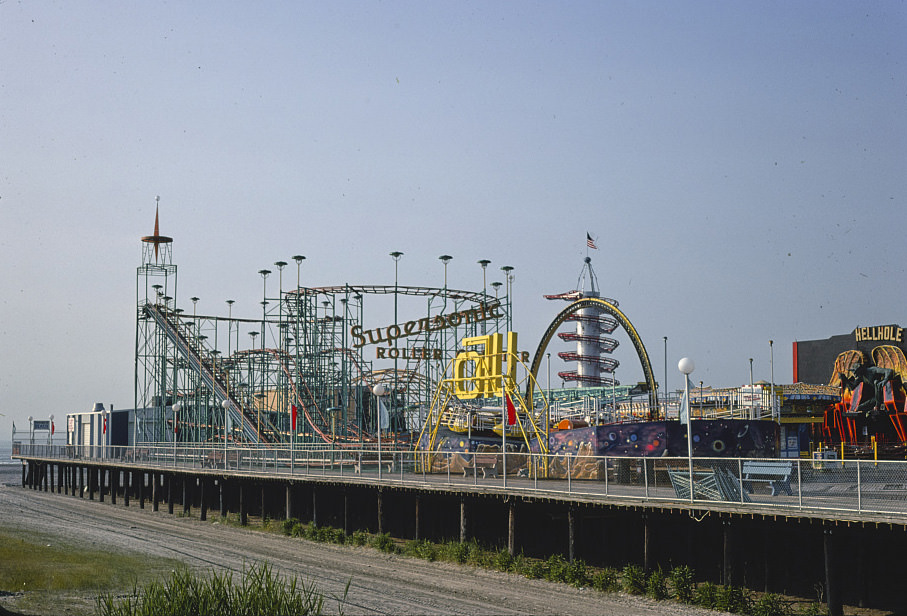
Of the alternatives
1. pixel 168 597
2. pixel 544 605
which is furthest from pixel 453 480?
pixel 168 597

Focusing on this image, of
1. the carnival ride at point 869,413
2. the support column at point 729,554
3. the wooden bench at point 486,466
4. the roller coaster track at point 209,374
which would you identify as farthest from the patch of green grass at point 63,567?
the carnival ride at point 869,413

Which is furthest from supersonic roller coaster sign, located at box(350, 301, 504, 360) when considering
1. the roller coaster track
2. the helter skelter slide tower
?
the helter skelter slide tower

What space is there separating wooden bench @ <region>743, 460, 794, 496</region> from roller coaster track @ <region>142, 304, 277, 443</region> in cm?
3741

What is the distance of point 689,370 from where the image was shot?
1986 centimetres

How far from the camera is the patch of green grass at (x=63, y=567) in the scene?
20.9m

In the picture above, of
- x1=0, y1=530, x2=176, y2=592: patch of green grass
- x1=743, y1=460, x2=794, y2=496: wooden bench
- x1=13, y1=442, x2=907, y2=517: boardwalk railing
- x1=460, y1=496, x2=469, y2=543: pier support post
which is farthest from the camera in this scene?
x1=460, y1=496, x2=469, y2=543: pier support post

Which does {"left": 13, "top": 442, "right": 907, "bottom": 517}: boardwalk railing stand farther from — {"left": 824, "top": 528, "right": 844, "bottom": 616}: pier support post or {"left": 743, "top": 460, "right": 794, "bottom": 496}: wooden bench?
{"left": 824, "top": 528, "right": 844, "bottom": 616}: pier support post

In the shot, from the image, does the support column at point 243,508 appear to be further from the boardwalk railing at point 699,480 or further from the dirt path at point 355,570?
the boardwalk railing at point 699,480

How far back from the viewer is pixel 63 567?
923 inches

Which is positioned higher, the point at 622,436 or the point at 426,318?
the point at 426,318

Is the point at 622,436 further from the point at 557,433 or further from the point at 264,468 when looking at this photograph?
the point at 264,468

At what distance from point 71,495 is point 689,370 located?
4856cm

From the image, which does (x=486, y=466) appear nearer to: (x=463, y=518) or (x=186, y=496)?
(x=463, y=518)

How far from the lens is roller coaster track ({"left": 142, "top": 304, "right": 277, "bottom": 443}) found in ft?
179
